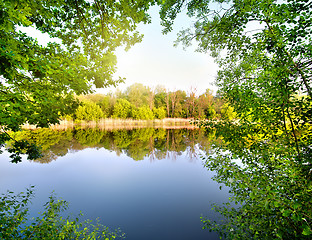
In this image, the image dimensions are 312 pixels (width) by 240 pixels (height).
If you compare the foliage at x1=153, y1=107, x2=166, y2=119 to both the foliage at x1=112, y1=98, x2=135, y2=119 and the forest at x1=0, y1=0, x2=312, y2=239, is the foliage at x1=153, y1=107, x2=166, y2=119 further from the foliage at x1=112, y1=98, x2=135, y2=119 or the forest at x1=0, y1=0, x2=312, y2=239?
the forest at x1=0, y1=0, x2=312, y2=239

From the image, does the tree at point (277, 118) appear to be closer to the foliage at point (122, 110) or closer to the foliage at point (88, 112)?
the foliage at point (88, 112)

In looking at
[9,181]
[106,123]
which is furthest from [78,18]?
[106,123]

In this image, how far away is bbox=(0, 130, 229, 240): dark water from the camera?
457cm

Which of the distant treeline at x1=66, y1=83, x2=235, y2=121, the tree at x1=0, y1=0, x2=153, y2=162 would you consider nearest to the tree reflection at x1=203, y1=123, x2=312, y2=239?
the tree at x1=0, y1=0, x2=153, y2=162

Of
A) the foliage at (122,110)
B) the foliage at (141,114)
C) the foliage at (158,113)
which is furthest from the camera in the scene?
Result: the foliage at (158,113)

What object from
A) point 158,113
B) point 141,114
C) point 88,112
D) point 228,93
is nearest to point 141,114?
point 141,114

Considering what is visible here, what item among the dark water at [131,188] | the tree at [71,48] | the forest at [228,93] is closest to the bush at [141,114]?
the dark water at [131,188]

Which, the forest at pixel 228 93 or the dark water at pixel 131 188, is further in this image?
the dark water at pixel 131 188

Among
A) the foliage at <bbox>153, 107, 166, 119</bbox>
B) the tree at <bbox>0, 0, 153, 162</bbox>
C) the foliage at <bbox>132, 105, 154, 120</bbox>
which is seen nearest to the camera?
the tree at <bbox>0, 0, 153, 162</bbox>

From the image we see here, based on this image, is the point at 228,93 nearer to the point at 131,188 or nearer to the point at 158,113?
the point at 131,188

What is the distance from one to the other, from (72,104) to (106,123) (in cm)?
3396

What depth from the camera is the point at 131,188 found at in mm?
6871

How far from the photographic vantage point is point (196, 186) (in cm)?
704

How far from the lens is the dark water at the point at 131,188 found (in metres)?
4.57
